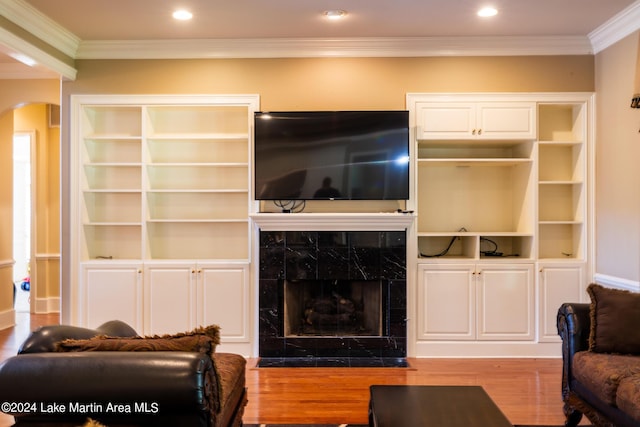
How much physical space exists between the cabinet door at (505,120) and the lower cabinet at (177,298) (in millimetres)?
2497

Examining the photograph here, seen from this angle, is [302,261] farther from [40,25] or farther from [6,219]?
[6,219]

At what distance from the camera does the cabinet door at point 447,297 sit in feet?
14.3

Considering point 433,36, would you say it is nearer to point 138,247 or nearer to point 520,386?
point 520,386

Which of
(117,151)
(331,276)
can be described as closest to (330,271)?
(331,276)

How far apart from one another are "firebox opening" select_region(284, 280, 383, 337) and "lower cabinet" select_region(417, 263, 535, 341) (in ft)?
1.43

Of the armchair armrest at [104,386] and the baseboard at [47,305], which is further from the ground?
the armchair armrest at [104,386]

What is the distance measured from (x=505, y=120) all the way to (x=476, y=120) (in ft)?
0.85

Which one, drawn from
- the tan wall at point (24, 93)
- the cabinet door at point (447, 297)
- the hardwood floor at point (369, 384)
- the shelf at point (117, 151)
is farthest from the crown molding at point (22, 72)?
the cabinet door at point (447, 297)

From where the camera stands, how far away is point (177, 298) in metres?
4.38

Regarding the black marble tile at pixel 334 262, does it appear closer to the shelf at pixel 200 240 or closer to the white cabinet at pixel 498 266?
the white cabinet at pixel 498 266

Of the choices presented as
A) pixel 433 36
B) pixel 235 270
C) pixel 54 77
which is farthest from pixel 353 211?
pixel 54 77

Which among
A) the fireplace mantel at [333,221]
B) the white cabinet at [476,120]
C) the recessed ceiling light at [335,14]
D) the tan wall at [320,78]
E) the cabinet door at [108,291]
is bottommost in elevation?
the cabinet door at [108,291]

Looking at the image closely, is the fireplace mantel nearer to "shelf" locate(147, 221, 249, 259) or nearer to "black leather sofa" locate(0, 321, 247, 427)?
"shelf" locate(147, 221, 249, 259)

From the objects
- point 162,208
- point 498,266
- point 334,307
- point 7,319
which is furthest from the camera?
point 7,319
